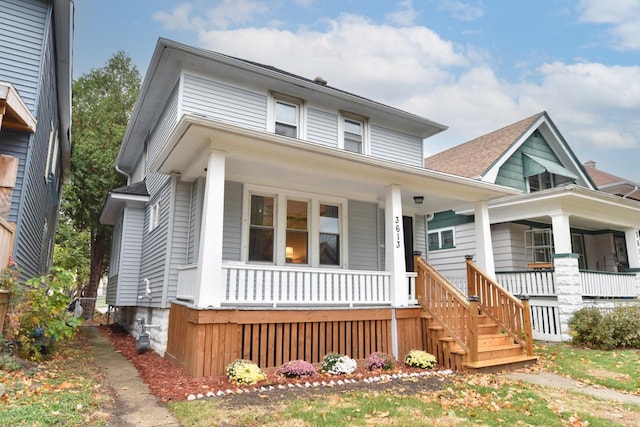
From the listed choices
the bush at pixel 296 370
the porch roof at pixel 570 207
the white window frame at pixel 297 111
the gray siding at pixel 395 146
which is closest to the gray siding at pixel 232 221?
the white window frame at pixel 297 111

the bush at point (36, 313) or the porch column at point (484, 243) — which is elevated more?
the porch column at point (484, 243)

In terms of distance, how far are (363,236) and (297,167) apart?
330 centimetres

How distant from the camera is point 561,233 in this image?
379 inches

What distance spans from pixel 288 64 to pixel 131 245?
12.9m

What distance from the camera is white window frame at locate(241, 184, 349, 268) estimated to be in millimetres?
7895

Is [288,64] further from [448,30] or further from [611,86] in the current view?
[611,86]

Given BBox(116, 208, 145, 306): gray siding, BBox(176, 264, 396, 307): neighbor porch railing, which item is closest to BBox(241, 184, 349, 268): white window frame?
BBox(176, 264, 396, 307): neighbor porch railing

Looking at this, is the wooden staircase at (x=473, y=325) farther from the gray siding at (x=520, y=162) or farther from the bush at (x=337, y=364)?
the gray siding at (x=520, y=162)

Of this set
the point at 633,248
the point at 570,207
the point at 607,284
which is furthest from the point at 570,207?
the point at 633,248

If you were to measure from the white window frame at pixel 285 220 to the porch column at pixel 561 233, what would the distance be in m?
5.32

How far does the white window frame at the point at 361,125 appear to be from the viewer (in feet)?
33.9

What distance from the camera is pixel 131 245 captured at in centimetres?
1098

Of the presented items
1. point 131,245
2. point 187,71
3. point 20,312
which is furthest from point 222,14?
point 20,312

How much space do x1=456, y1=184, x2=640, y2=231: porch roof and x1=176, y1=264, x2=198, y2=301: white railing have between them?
26.3 feet
